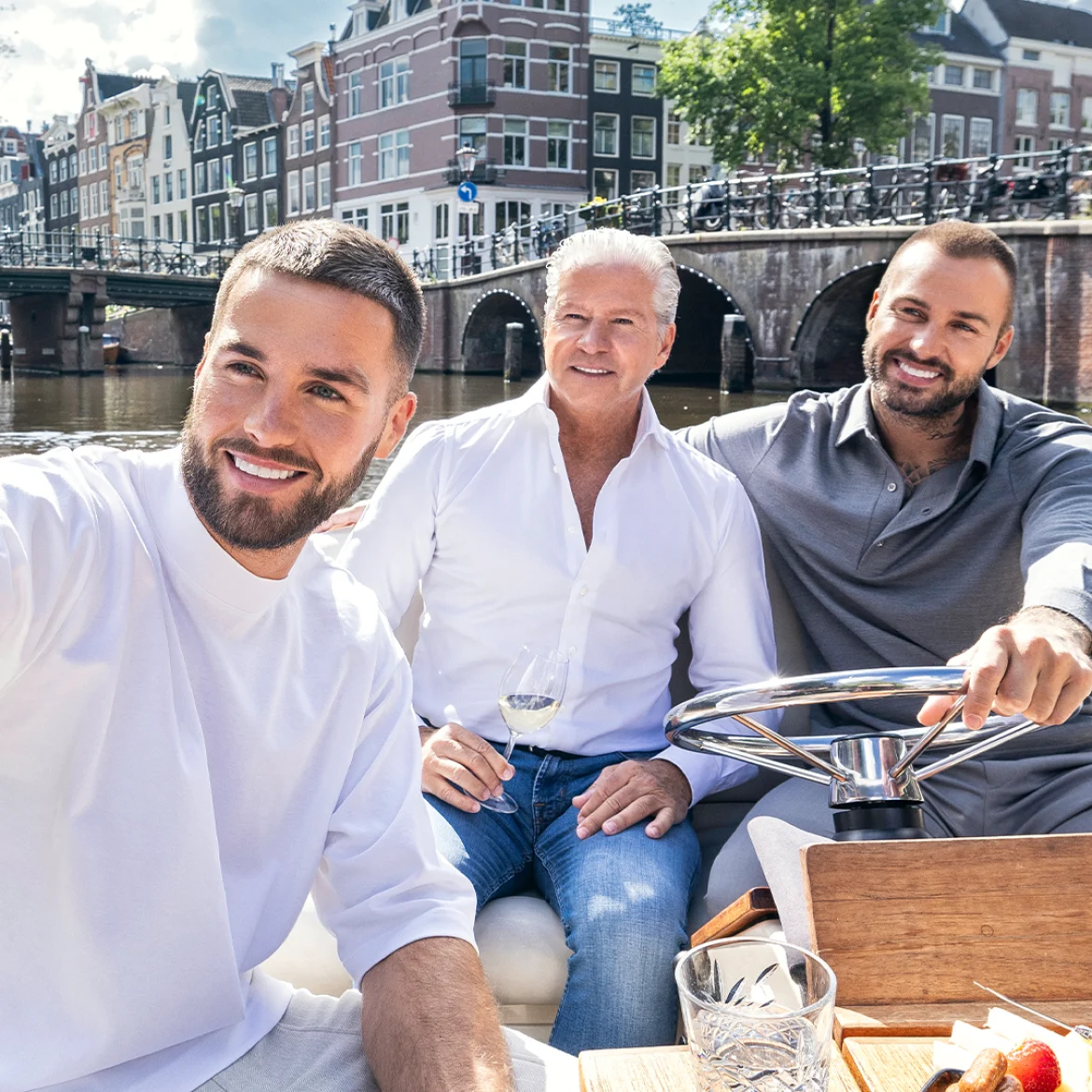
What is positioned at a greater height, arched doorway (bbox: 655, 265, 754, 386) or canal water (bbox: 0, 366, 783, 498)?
arched doorway (bbox: 655, 265, 754, 386)

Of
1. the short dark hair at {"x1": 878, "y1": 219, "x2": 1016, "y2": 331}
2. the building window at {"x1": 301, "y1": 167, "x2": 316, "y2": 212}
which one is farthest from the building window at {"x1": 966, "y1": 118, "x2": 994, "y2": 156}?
the short dark hair at {"x1": 878, "y1": 219, "x2": 1016, "y2": 331}

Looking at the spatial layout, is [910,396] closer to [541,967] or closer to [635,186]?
[541,967]

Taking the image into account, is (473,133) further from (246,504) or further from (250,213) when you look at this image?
(246,504)

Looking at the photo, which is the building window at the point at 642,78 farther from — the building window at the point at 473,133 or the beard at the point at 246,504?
the beard at the point at 246,504

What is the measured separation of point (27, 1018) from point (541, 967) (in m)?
0.90

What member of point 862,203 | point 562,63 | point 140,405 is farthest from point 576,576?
point 562,63

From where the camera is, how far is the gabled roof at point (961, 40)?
3359 cm

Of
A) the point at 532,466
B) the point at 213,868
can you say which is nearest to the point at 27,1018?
the point at 213,868

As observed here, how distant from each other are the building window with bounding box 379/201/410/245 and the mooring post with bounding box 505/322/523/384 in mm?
10994

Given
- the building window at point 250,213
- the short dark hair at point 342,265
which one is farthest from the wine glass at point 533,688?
the building window at point 250,213

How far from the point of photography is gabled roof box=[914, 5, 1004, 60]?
33594 millimetres

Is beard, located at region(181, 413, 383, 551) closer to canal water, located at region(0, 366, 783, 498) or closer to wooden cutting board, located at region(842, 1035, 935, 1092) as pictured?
wooden cutting board, located at region(842, 1035, 935, 1092)

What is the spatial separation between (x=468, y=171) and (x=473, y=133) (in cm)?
799

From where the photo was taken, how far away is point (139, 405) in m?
17.6
